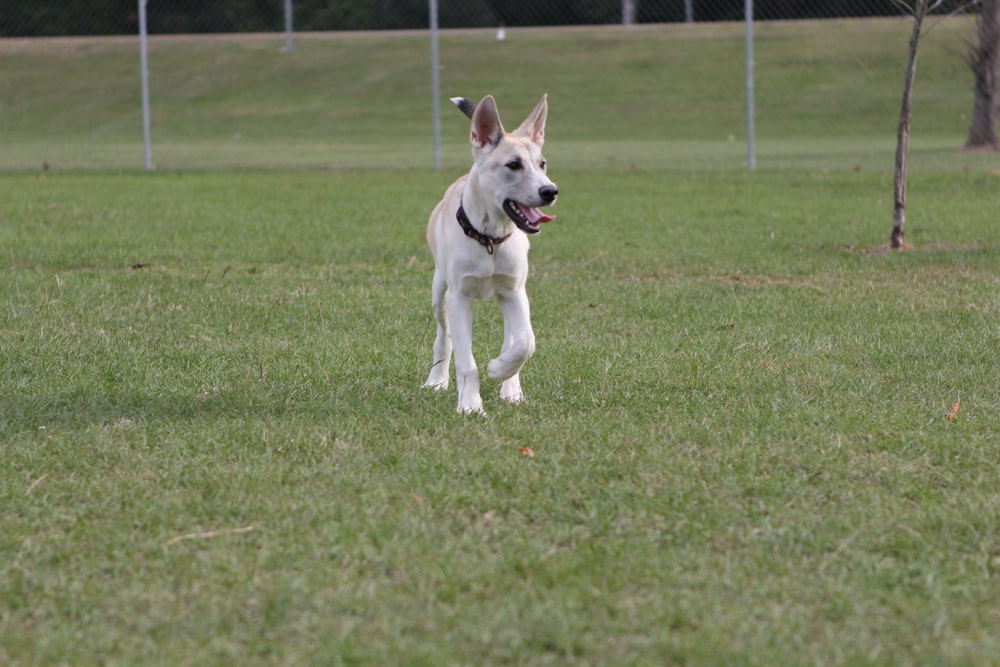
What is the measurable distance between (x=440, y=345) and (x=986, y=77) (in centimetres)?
1966

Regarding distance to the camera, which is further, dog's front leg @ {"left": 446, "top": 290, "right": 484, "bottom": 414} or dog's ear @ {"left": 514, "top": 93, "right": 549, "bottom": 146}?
dog's ear @ {"left": 514, "top": 93, "right": 549, "bottom": 146}

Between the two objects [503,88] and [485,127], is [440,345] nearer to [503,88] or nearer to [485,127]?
[485,127]

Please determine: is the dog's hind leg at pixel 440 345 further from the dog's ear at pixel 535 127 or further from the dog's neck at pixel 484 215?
the dog's ear at pixel 535 127

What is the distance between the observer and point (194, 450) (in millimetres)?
4555

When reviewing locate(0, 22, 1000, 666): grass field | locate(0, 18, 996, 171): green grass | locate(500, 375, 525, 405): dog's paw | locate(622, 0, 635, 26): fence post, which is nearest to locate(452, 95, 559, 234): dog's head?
locate(500, 375, 525, 405): dog's paw

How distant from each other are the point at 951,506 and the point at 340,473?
6.18ft

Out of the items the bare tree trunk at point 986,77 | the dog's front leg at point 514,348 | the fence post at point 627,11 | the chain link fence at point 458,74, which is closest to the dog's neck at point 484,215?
the dog's front leg at point 514,348

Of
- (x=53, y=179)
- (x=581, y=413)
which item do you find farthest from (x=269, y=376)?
(x=53, y=179)

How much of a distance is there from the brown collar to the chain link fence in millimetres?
19559

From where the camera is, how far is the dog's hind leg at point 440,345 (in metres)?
5.71

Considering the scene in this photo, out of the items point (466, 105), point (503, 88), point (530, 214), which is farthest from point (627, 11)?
point (530, 214)

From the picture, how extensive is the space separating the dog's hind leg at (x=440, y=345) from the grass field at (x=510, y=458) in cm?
16

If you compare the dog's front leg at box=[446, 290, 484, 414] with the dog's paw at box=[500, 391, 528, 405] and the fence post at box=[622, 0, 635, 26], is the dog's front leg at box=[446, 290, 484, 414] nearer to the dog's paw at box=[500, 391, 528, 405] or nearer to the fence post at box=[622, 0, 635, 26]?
the dog's paw at box=[500, 391, 528, 405]

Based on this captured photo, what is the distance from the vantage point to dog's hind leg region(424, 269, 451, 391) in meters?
5.71
